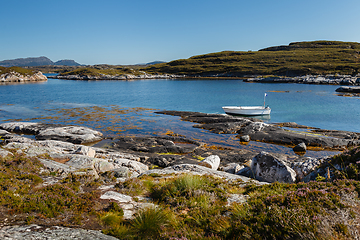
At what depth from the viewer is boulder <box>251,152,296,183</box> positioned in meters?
11.3

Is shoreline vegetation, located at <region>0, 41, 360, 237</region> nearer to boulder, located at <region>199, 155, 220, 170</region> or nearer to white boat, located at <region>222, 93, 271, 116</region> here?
boulder, located at <region>199, 155, 220, 170</region>

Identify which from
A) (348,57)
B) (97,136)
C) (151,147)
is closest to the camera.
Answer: (151,147)

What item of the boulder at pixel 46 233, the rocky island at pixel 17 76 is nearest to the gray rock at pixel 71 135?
the boulder at pixel 46 233

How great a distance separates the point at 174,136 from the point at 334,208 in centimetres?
2512

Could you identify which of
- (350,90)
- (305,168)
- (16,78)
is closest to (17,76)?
(16,78)

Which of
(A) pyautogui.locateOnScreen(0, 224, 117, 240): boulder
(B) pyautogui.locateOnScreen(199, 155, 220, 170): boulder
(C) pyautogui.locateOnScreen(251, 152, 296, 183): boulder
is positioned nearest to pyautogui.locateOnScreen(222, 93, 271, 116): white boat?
(B) pyautogui.locateOnScreen(199, 155, 220, 170): boulder

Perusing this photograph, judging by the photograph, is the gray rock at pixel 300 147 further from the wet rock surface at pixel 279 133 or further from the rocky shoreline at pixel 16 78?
the rocky shoreline at pixel 16 78

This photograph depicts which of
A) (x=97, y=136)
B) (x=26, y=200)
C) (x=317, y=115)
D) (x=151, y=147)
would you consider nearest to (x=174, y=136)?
(x=151, y=147)

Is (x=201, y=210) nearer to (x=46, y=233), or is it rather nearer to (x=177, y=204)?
(x=177, y=204)

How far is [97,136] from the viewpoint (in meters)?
28.6

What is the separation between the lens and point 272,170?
460 inches

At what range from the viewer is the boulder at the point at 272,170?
11315mm

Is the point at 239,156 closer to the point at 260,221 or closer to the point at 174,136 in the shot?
the point at 174,136

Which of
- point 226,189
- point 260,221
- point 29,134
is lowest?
point 29,134
